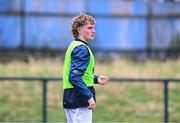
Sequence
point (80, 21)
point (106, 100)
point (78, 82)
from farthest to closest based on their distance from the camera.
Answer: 1. point (106, 100)
2. point (80, 21)
3. point (78, 82)

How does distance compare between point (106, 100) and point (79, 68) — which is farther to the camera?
point (106, 100)

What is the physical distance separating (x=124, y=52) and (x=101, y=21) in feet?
3.80

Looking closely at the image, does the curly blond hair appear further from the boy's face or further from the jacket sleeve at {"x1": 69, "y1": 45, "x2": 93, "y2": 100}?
the jacket sleeve at {"x1": 69, "y1": 45, "x2": 93, "y2": 100}

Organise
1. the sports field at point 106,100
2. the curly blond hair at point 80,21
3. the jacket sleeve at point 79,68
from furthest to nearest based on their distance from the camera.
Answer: the sports field at point 106,100, the curly blond hair at point 80,21, the jacket sleeve at point 79,68

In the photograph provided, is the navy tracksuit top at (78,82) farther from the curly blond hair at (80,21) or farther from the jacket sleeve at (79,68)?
the curly blond hair at (80,21)

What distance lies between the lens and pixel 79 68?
6750 millimetres

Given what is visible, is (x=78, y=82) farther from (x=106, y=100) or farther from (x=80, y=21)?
(x=106, y=100)

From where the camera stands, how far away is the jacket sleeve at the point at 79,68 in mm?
6707

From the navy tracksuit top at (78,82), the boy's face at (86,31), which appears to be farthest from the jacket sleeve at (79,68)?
the boy's face at (86,31)

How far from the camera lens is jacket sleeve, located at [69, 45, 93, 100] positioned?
6.71 metres

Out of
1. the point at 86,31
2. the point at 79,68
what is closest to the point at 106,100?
the point at 86,31

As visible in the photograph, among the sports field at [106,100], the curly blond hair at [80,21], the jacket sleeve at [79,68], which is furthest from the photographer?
the sports field at [106,100]

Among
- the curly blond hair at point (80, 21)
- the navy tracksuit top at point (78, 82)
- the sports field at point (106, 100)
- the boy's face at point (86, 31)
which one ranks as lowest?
the sports field at point (106, 100)

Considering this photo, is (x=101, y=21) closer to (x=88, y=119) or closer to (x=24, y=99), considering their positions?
(x=24, y=99)
